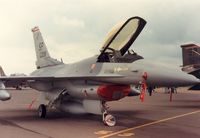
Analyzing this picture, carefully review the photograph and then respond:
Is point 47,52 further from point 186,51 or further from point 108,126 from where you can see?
point 186,51

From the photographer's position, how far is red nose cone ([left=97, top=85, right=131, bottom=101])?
380 inches

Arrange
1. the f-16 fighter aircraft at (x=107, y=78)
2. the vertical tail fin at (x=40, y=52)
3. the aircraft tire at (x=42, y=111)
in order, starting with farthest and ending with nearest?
the vertical tail fin at (x=40, y=52) < the aircraft tire at (x=42, y=111) < the f-16 fighter aircraft at (x=107, y=78)

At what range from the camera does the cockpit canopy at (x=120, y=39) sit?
33.6 ft

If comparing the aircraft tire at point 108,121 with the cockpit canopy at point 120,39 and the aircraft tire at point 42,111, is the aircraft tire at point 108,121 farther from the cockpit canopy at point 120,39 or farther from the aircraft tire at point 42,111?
the aircraft tire at point 42,111

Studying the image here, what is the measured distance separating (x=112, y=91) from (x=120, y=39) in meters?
2.06

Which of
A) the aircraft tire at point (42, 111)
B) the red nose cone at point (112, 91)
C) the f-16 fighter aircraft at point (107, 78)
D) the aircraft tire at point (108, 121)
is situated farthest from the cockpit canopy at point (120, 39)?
the aircraft tire at point (42, 111)

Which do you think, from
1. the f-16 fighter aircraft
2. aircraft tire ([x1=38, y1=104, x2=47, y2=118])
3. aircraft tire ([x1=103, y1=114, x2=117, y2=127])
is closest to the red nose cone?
the f-16 fighter aircraft

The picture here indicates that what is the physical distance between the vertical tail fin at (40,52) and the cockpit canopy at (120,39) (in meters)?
5.35

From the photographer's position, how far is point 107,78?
9445 millimetres

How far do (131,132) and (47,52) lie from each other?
29.2 ft

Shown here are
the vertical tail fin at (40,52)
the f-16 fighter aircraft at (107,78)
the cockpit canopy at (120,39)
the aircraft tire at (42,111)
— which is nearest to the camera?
the f-16 fighter aircraft at (107,78)

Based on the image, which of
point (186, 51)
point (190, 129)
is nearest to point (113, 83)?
point (190, 129)

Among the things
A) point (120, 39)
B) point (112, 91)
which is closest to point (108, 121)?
point (112, 91)

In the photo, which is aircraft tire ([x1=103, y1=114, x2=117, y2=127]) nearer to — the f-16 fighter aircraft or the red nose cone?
the f-16 fighter aircraft
